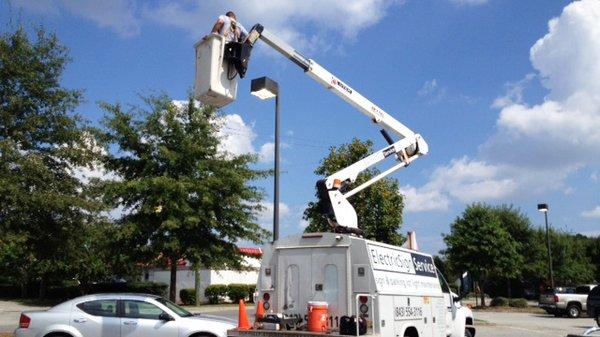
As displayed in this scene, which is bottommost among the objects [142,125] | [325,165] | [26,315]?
[26,315]

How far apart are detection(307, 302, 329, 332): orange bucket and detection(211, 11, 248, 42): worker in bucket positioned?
14.5 feet

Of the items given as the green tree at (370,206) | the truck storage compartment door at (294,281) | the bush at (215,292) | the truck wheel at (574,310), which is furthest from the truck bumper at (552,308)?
the truck storage compartment door at (294,281)

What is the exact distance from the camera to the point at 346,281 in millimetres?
9414

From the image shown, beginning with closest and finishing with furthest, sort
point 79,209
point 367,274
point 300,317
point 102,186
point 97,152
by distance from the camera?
point 367,274, point 300,317, point 79,209, point 97,152, point 102,186

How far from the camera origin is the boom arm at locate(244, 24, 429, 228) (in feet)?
37.5

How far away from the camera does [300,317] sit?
389 inches

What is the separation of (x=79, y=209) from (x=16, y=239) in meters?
2.13

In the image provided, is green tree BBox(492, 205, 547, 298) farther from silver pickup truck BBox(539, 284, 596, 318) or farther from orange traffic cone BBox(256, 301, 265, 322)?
orange traffic cone BBox(256, 301, 265, 322)

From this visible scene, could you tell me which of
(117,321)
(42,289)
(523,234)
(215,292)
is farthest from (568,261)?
(117,321)

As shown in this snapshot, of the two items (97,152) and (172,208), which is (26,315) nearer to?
(97,152)

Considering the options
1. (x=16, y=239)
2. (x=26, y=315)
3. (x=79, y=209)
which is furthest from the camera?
(x=79, y=209)

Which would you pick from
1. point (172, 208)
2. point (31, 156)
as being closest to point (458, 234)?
point (172, 208)

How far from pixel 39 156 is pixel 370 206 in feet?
36.5

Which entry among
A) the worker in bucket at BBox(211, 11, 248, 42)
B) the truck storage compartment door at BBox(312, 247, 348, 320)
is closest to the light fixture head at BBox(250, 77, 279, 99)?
the worker in bucket at BBox(211, 11, 248, 42)
